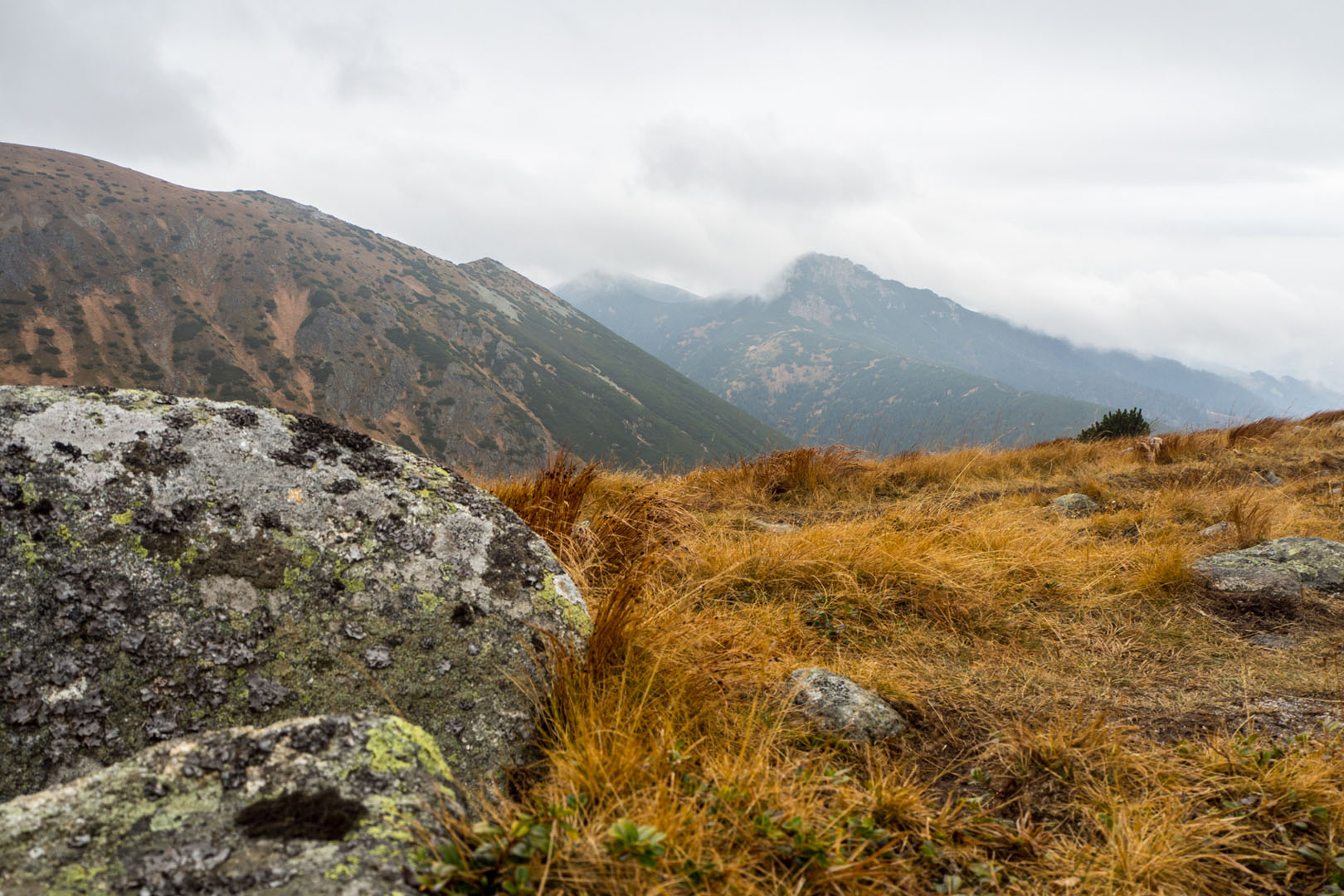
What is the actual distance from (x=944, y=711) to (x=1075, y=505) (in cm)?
511

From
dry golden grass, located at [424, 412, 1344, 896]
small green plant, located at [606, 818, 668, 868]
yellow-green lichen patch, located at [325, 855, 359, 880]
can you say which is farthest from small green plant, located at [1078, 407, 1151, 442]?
yellow-green lichen patch, located at [325, 855, 359, 880]

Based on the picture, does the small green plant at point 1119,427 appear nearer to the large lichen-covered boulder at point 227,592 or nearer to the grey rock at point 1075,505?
the grey rock at point 1075,505

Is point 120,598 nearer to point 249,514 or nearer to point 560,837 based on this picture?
point 249,514

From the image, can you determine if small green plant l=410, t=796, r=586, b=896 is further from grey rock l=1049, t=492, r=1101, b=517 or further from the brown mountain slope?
the brown mountain slope

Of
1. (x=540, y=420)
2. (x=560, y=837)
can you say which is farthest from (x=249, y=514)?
(x=540, y=420)

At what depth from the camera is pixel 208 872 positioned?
1203 mm

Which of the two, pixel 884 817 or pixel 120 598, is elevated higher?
pixel 120 598

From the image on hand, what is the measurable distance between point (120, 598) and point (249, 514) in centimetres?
44

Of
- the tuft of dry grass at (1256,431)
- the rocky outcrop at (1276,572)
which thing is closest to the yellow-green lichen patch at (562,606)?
the rocky outcrop at (1276,572)

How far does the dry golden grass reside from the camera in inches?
62.2

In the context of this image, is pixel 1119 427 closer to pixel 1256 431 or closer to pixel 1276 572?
pixel 1256 431

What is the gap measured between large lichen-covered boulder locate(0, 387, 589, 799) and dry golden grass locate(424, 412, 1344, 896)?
38cm

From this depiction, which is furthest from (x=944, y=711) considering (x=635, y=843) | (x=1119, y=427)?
(x=1119, y=427)

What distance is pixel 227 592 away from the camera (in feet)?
6.77
